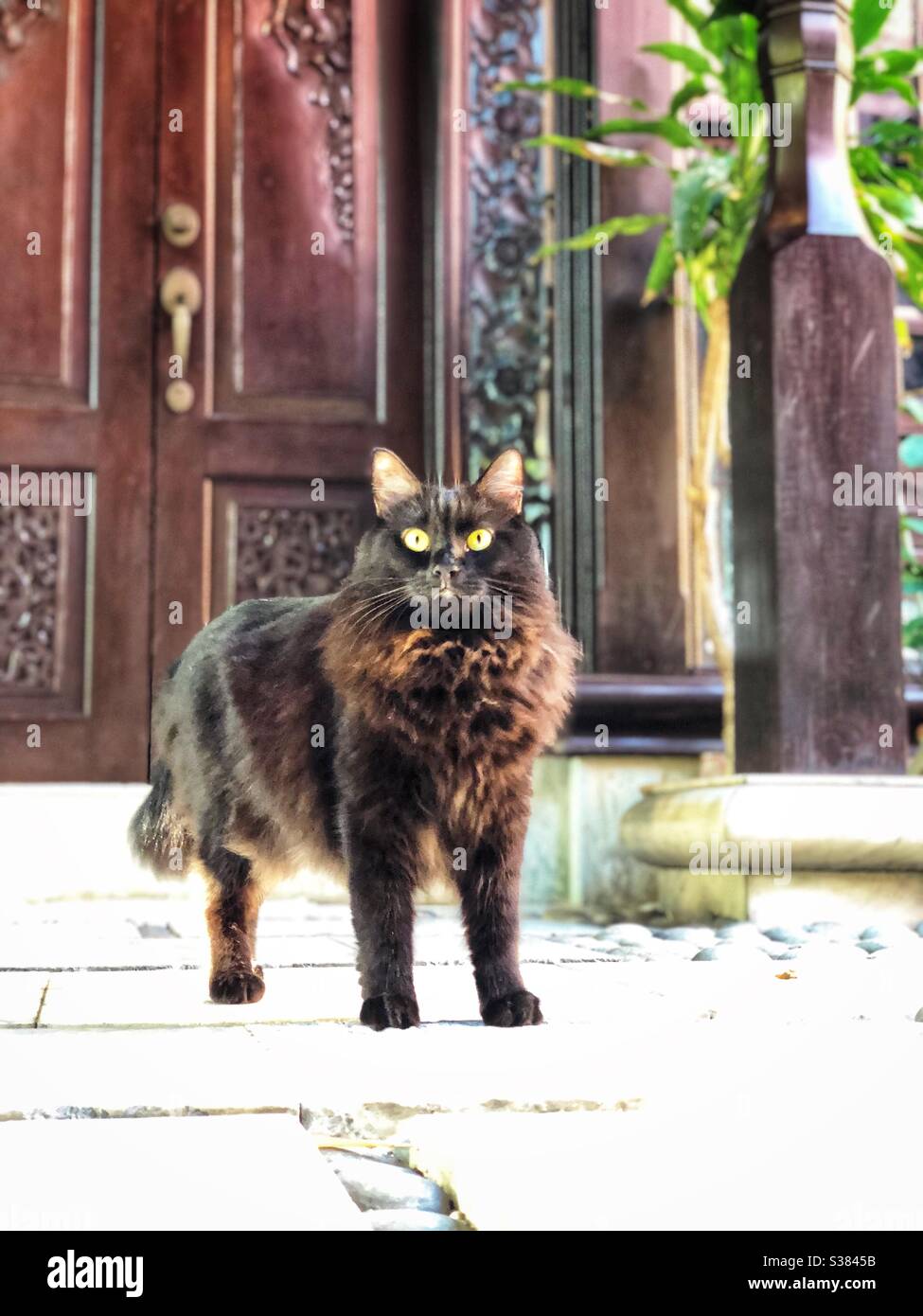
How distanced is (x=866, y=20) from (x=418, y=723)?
257 centimetres

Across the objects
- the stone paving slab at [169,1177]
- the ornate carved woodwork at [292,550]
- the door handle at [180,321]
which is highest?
the door handle at [180,321]

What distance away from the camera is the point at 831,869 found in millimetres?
3340

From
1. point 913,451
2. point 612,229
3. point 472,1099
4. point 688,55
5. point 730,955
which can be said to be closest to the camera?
point 472,1099

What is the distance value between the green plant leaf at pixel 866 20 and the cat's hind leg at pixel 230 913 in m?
2.62

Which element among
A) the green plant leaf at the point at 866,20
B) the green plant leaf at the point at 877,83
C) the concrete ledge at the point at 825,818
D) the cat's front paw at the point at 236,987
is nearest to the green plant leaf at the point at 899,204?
the green plant leaf at the point at 877,83

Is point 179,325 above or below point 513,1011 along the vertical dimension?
above

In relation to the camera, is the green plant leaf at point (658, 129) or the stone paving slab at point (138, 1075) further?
the green plant leaf at point (658, 129)

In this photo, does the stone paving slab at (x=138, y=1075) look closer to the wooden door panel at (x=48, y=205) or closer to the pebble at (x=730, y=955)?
the pebble at (x=730, y=955)

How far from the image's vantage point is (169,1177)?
1.18 m

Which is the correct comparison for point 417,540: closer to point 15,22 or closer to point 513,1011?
point 513,1011

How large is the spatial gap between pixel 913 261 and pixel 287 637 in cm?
242

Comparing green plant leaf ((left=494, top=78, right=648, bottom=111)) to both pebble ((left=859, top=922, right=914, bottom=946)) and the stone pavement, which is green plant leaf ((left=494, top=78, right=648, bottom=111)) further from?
the stone pavement

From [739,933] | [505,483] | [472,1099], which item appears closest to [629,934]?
[739,933]

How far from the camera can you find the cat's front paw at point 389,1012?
199 centimetres
